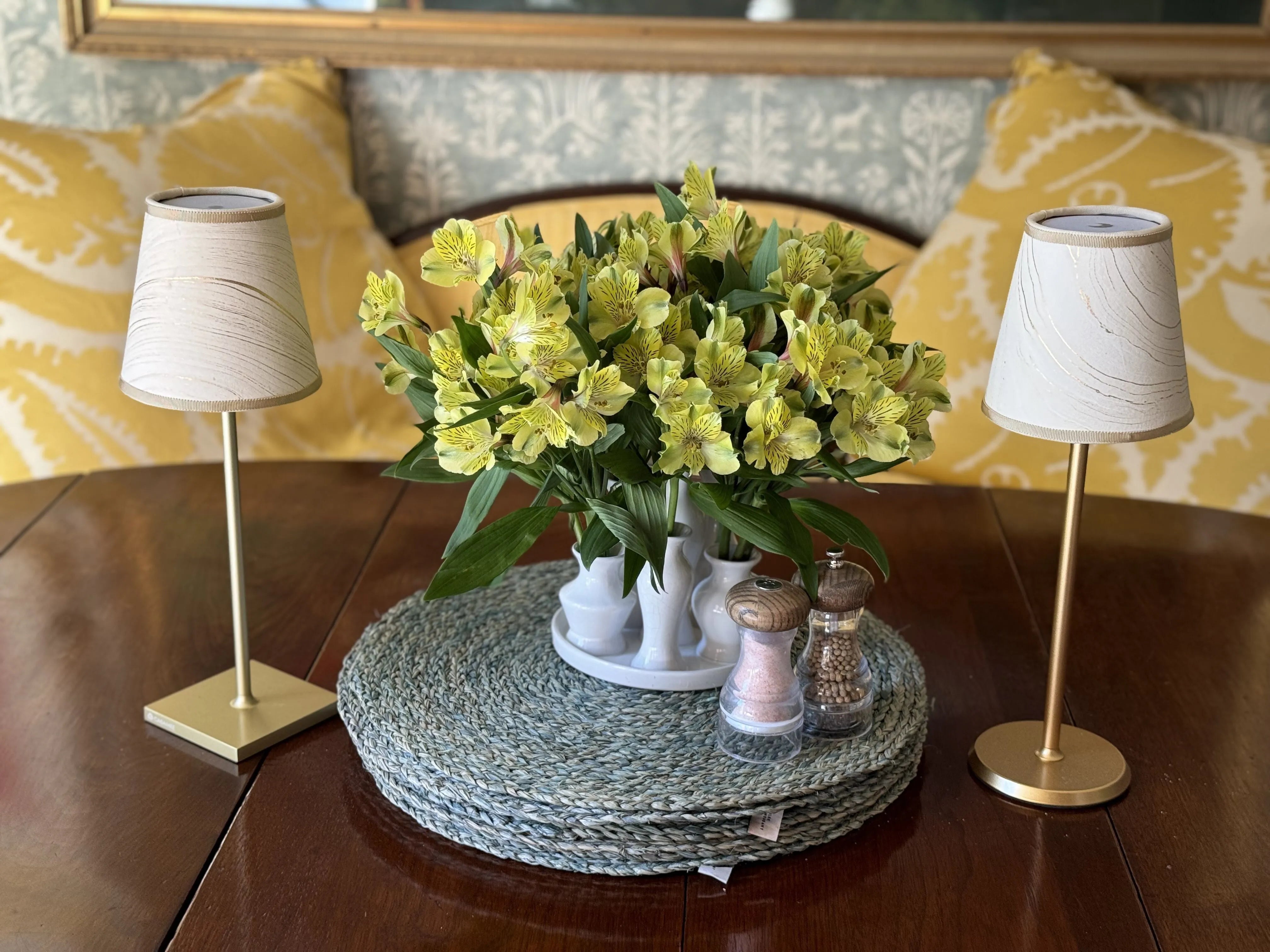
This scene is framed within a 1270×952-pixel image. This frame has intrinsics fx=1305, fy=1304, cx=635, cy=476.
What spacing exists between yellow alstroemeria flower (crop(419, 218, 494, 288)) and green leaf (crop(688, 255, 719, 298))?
0.52 ft

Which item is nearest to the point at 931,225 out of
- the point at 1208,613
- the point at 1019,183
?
the point at 1019,183

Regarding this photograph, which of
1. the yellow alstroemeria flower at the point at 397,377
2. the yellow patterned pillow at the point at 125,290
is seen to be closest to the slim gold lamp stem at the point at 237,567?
the yellow alstroemeria flower at the point at 397,377

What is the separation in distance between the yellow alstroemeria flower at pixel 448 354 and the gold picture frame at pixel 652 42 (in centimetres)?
156

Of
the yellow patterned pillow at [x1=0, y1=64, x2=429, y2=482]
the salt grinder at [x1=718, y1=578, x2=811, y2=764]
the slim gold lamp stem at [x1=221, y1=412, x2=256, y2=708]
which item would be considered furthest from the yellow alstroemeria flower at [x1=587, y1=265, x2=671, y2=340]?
the yellow patterned pillow at [x1=0, y1=64, x2=429, y2=482]

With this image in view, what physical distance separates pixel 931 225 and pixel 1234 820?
1.64m

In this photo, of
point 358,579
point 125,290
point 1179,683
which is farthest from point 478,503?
point 125,290

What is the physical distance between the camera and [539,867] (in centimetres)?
90

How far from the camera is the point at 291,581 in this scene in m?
1.34

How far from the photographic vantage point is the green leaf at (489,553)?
0.94 m

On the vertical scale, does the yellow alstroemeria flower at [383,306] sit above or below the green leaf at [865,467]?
above

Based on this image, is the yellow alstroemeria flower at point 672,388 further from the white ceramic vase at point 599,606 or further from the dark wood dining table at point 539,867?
the dark wood dining table at point 539,867

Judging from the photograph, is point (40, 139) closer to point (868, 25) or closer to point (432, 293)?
point (432, 293)

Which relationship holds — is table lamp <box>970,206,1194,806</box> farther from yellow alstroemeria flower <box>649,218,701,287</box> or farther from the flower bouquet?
yellow alstroemeria flower <box>649,218,701,287</box>

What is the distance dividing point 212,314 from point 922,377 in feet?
1.71
